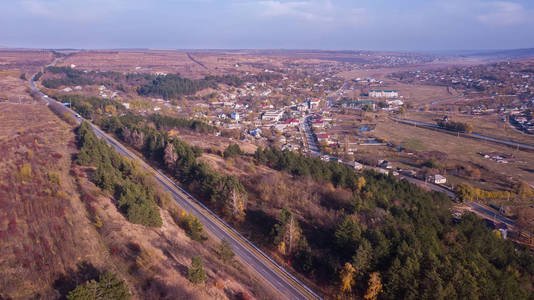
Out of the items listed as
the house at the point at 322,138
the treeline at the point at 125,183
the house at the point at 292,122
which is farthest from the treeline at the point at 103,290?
the house at the point at 292,122

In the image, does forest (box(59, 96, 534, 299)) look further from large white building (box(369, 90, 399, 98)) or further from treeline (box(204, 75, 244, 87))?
large white building (box(369, 90, 399, 98))

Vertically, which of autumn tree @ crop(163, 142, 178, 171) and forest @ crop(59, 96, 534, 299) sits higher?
autumn tree @ crop(163, 142, 178, 171)

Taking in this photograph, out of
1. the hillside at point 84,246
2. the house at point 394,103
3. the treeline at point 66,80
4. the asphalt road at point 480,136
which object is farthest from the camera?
the house at point 394,103

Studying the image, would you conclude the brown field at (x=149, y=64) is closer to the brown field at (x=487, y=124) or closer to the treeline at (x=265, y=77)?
A: the treeline at (x=265, y=77)

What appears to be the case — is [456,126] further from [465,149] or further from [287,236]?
[287,236]

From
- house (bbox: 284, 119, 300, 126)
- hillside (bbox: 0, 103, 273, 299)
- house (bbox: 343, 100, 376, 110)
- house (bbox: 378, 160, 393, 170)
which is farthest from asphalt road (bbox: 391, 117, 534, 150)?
hillside (bbox: 0, 103, 273, 299)

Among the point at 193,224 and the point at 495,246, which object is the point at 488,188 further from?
the point at 193,224

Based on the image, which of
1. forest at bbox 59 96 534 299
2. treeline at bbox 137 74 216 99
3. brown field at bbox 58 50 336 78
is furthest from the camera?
brown field at bbox 58 50 336 78

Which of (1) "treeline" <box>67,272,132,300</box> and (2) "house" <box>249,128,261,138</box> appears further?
(2) "house" <box>249,128,261,138</box>
